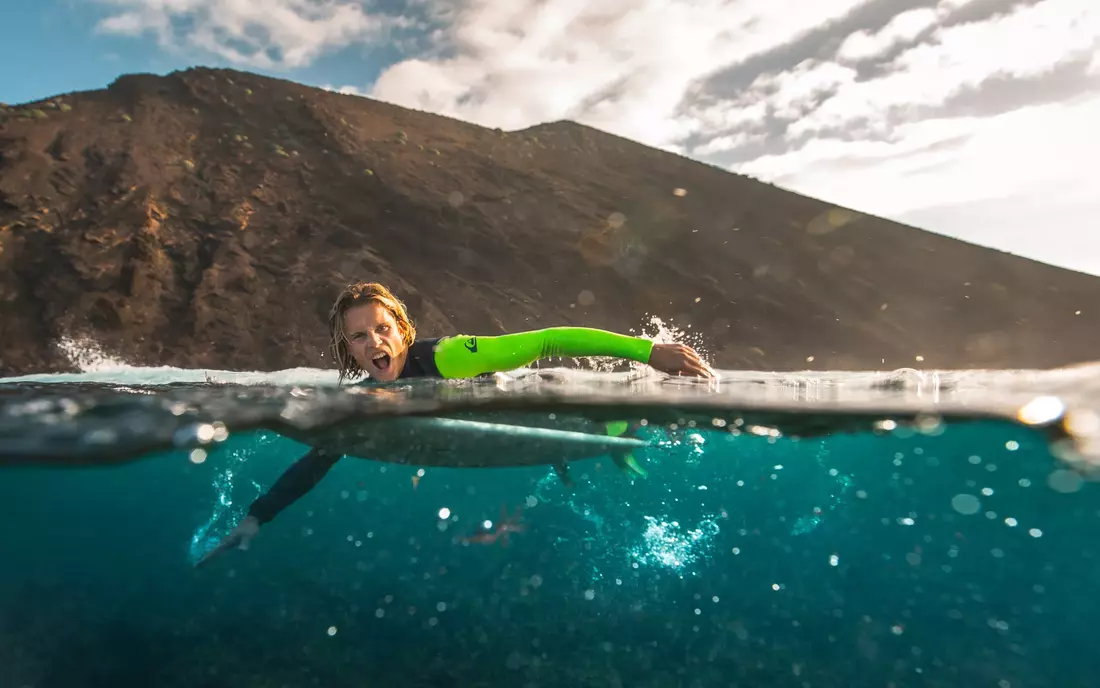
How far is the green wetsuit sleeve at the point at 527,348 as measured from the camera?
234 inches

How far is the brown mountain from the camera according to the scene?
905 inches

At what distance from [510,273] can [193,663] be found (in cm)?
2201

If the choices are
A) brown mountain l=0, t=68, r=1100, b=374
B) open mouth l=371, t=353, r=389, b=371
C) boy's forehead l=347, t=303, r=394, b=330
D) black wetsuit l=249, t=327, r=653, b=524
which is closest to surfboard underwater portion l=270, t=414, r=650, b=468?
black wetsuit l=249, t=327, r=653, b=524

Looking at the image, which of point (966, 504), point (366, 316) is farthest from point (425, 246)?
point (366, 316)

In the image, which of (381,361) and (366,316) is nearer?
(366,316)

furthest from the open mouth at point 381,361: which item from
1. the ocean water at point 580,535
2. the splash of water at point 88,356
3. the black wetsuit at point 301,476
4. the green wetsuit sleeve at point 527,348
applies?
the splash of water at point 88,356

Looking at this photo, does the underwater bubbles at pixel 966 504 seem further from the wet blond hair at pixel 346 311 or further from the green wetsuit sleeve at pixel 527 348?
the wet blond hair at pixel 346 311

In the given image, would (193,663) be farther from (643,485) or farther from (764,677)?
(643,485)

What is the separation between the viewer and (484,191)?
106ft

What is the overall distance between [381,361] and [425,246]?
75.3 feet

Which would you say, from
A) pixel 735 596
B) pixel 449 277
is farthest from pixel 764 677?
pixel 449 277

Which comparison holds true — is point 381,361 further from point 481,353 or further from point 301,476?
point 301,476

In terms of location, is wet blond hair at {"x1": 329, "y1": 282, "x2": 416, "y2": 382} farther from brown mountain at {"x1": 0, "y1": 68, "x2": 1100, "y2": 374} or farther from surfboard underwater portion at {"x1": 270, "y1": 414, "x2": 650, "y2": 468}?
brown mountain at {"x1": 0, "y1": 68, "x2": 1100, "y2": 374}

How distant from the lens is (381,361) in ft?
21.0
